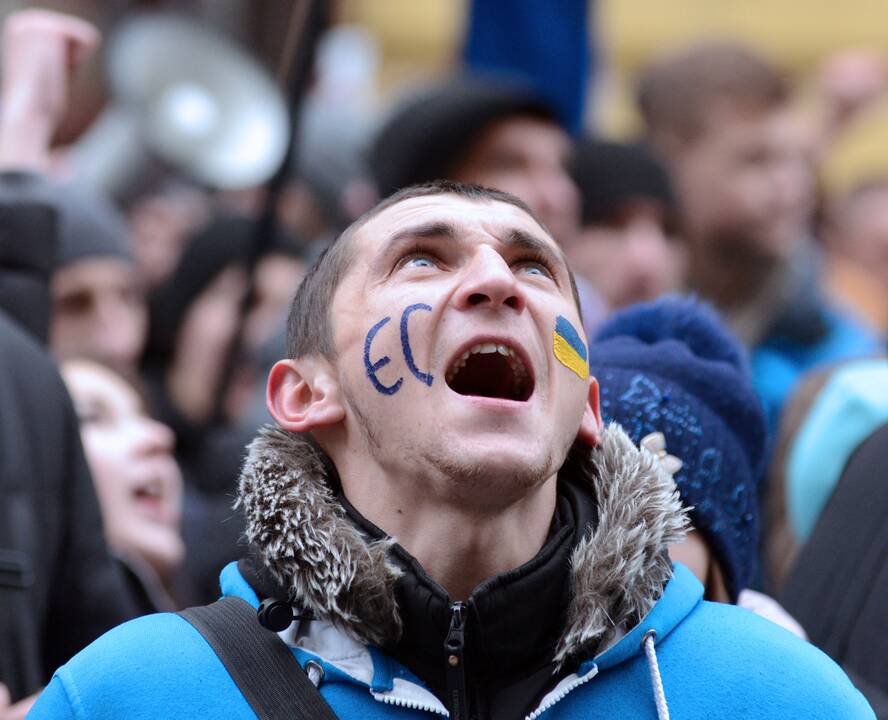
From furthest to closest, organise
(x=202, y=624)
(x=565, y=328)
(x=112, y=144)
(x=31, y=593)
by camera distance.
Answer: (x=112, y=144) → (x=31, y=593) → (x=565, y=328) → (x=202, y=624)

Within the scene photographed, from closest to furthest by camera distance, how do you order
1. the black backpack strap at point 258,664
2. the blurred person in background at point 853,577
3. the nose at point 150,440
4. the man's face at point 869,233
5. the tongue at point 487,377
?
1. the black backpack strap at point 258,664
2. the tongue at point 487,377
3. the blurred person in background at point 853,577
4. the nose at point 150,440
5. the man's face at point 869,233

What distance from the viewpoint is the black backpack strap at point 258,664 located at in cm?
241

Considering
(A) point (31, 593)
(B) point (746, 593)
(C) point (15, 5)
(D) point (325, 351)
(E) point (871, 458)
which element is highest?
(D) point (325, 351)

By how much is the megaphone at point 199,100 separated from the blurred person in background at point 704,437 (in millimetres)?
2899

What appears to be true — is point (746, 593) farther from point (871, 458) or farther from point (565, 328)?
point (565, 328)

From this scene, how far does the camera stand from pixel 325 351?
2.77m

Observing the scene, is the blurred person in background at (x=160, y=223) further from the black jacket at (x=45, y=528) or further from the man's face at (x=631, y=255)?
the black jacket at (x=45, y=528)

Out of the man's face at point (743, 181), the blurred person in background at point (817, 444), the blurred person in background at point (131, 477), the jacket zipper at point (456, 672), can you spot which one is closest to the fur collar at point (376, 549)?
the jacket zipper at point (456, 672)

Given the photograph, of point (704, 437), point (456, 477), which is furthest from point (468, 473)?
point (704, 437)

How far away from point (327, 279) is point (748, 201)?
3.14 meters

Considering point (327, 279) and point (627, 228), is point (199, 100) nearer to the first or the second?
point (627, 228)

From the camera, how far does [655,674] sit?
2494 millimetres

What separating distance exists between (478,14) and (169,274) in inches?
68.9

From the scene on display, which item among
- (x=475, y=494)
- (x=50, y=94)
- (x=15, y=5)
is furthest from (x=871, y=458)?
(x=15, y=5)
